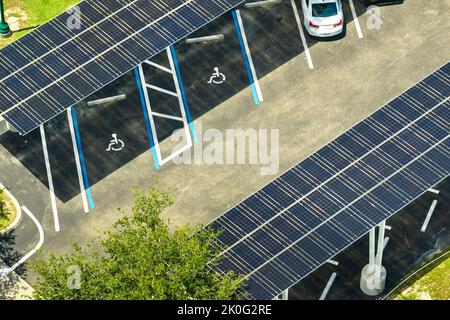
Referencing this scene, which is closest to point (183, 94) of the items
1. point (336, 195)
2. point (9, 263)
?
point (9, 263)

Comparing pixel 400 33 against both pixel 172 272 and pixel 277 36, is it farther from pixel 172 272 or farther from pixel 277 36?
pixel 172 272

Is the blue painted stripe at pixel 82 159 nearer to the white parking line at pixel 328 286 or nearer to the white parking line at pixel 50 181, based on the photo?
the white parking line at pixel 50 181

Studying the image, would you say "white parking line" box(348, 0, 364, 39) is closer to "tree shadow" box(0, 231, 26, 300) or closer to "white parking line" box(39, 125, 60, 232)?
"white parking line" box(39, 125, 60, 232)

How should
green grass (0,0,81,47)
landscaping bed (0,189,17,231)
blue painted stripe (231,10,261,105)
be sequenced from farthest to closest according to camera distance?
1. green grass (0,0,81,47)
2. blue painted stripe (231,10,261,105)
3. landscaping bed (0,189,17,231)

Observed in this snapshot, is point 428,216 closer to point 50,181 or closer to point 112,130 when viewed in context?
point 112,130

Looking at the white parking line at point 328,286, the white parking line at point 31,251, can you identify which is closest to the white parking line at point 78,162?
the white parking line at point 31,251

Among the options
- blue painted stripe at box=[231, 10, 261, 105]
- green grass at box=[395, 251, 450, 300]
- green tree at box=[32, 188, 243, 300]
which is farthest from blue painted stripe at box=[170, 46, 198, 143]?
green grass at box=[395, 251, 450, 300]
